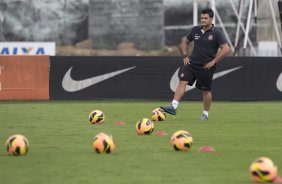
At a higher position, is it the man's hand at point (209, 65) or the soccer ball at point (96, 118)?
the man's hand at point (209, 65)

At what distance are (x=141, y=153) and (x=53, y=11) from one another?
2188 inches

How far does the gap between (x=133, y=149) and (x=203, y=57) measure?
589 centimetres

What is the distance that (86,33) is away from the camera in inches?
2579

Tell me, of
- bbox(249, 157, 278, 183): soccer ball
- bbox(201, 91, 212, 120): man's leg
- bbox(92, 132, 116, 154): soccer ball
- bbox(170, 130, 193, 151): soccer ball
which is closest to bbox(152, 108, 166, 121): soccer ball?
bbox(201, 91, 212, 120): man's leg

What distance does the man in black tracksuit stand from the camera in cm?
1622

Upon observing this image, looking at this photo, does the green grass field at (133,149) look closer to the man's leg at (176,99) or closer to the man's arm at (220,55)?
the man's leg at (176,99)

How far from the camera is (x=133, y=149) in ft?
35.8

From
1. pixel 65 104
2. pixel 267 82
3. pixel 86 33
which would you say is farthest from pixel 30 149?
pixel 86 33

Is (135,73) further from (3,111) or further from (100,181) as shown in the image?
(100,181)

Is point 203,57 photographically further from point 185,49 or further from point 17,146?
point 17,146

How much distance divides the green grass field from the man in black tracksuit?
0.57m

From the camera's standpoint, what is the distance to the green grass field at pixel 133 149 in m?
8.39

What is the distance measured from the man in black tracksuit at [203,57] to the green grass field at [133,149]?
1.86 feet

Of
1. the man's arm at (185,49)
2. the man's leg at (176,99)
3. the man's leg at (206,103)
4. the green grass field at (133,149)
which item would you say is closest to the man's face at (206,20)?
the man's arm at (185,49)
